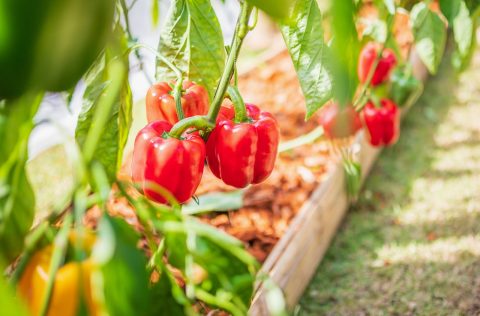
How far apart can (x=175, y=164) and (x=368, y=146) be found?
1384 mm

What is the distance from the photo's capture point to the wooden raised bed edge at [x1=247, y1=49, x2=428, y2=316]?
1.47 metres

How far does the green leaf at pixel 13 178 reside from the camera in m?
0.50

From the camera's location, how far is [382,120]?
1738 mm

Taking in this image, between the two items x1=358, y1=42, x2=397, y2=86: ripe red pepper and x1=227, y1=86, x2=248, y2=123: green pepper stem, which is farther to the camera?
x1=358, y1=42, x2=397, y2=86: ripe red pepper

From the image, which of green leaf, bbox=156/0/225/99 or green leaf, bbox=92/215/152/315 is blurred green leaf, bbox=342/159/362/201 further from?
green leaf, bbox=92/215/152/315

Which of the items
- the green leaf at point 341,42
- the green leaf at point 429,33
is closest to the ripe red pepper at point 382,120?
the green leaf at point 429,33

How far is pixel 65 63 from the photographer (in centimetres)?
34

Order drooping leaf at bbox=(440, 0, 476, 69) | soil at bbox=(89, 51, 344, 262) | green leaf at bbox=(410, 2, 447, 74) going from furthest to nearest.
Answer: soil at bbox=(89, 51, 344, 262)
green leaf at bbox=(410, 2, 447, 74)
drooping leaf at bbox=(440, 0, 476, 69)

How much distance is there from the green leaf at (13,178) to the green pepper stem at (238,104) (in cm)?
44

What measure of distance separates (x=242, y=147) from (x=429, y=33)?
0.61 meters

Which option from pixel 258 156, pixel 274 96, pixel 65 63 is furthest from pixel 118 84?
pixel 274 96

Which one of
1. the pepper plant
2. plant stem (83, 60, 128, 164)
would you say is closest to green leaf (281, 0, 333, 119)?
the pepper plant

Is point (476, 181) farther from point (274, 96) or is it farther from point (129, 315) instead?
point (129, 315)

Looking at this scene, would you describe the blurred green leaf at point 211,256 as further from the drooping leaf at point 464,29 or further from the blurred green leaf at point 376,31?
the blurred green leaf at point 376,31
